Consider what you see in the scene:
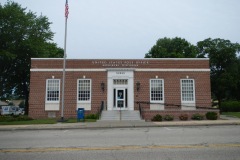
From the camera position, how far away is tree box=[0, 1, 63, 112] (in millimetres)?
30547

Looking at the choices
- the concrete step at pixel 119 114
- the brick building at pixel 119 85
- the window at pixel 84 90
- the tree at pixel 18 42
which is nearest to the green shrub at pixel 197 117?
the brick building at pixel 119 85

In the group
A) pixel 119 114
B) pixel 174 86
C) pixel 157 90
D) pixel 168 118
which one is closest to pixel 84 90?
pixel 119 114

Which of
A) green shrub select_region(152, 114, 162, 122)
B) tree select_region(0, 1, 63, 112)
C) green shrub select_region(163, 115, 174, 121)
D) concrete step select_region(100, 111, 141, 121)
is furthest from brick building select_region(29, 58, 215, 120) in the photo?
tree select_region(0, 1, 63, 112)

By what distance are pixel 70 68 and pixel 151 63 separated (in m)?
8.56

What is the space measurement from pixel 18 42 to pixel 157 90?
1815cm

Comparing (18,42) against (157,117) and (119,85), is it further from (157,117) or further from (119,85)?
(157,117)

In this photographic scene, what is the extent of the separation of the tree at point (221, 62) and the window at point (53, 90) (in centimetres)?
2633

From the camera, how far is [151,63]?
27422 mm

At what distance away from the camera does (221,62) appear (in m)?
43.1

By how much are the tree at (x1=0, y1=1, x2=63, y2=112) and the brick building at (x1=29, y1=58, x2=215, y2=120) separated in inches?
236

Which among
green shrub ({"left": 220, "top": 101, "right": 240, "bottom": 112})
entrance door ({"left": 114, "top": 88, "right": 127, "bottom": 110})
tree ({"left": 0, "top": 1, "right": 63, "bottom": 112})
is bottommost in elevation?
green shrub ({"left": 220, "top": 101, "right": 240, "bottom": 112})

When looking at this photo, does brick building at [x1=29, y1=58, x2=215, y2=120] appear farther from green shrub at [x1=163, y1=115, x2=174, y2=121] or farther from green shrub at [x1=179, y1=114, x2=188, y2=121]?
green shrub at [x1=163, y1=115, x2=174, y2=121]

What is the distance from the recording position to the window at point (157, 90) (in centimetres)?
2702

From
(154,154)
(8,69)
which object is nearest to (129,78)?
(8,69)
